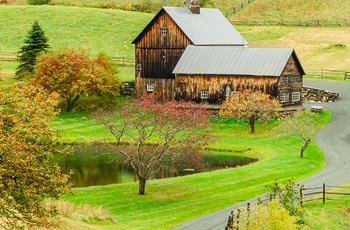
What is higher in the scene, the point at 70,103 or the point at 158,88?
the point at 158,88

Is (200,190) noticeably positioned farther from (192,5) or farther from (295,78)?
(192,5)

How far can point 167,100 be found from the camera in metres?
76.2

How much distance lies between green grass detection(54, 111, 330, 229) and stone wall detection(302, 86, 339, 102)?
564 inches

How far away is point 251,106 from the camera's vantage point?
6806 cm

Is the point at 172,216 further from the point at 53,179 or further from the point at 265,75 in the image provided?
the point at 265,75

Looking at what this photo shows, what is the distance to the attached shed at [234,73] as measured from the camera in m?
70.6

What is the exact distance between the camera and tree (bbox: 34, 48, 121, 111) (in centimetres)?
7325

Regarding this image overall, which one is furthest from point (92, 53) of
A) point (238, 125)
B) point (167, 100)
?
point (238, 125)

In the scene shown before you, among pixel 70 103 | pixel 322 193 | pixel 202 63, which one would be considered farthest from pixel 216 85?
pixel 322 193

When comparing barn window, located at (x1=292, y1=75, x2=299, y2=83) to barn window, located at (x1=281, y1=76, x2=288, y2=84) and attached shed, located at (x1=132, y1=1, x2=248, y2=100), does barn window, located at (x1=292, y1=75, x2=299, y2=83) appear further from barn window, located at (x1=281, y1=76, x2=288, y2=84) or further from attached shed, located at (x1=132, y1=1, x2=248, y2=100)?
attached shed, located at (x1=132, y1=1, x2=248, y2=100)

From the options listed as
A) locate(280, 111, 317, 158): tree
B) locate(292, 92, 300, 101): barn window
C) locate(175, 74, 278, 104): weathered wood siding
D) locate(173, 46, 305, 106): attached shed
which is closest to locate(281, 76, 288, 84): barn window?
locate(173, 46, 305, 106): attached shed

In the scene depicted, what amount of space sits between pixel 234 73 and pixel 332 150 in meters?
14.6

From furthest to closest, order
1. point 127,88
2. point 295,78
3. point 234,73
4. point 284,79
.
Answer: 1. point 127,88
2. point 295,78
3. point 234,73
4. point 284,79

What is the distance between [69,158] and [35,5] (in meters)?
65.8
